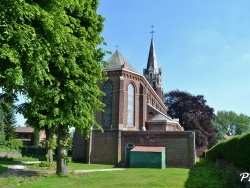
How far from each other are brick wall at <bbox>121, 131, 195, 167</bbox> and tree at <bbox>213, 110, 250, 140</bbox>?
2877 inches

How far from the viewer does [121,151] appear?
106 ft

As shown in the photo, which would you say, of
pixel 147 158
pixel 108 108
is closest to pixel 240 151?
pixel 147 158

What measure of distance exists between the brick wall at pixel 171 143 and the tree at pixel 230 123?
240ft

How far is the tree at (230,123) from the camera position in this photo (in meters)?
97.9

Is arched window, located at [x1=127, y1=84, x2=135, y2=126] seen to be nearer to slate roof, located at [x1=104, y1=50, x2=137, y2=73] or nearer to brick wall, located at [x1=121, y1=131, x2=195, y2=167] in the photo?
brick wall, located at [x1=121, y1=131, x2=195, y2=167]

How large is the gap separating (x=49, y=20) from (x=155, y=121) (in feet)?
93.3

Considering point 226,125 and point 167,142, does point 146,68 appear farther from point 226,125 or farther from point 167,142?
point 226,125

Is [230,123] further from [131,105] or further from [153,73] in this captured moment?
[131,105]

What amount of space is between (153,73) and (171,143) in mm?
33524

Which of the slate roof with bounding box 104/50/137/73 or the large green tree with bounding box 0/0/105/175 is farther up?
the slate roof with bounding box 104/50/137/73

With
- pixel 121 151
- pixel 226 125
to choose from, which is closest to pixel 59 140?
pixel 121 151

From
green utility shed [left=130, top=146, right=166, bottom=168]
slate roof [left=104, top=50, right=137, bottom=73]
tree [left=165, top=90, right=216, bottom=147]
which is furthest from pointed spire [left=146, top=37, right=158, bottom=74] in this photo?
green utility shed [left=130, top=146, right=166, bottom=168]

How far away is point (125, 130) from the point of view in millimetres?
32812

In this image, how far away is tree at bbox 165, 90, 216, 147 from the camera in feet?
168
